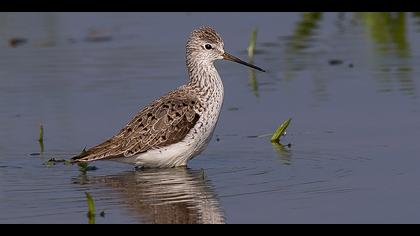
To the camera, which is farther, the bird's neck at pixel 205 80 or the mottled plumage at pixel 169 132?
the bird's neck at pixel 205 80

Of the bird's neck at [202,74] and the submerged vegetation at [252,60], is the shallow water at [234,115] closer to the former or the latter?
the submerged vegetation at [252,60]

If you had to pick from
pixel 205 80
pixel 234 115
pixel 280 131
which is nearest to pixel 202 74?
pixel 205 80

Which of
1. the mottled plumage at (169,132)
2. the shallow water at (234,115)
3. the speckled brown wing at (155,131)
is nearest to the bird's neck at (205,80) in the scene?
the mottled plumage at (169,132)

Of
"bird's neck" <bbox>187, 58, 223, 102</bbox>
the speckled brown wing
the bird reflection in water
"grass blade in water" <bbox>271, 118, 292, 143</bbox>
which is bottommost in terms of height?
the bird reflection in water

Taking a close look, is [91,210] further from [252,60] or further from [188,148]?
[252,60]

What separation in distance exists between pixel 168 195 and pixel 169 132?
1555mm

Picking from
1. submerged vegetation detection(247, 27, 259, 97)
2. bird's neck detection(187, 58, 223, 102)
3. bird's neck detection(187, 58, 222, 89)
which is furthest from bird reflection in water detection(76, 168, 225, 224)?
submerged vegetation detection(247, 27, 259, 97)

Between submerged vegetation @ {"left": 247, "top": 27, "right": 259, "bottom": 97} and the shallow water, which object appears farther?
submerged vegetation @ {"left": 247, "top": 27, "right": 259, "bottom": 97}

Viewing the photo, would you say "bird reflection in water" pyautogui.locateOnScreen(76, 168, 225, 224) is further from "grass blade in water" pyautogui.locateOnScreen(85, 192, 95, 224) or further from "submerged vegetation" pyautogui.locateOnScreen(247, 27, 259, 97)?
"submerged vegetation" pyautogui.locateOnScreen(247, 27, 259, 97)

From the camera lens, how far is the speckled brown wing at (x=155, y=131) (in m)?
13.8

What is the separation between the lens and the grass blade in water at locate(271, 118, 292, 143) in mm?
14694

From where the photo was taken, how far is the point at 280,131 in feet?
48.5

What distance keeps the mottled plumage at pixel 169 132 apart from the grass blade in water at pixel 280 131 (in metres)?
0.97
